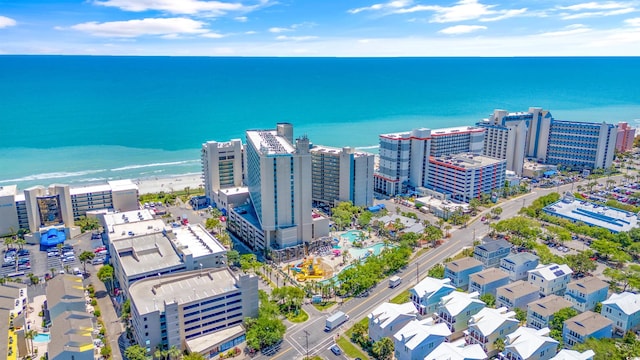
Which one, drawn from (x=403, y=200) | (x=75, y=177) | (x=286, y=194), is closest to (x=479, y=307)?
(x=286, y=194)

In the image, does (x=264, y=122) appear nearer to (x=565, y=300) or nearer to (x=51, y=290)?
(x=51, y=290)

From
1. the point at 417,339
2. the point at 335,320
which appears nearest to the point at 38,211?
the point at 335,320

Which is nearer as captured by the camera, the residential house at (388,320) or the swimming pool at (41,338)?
the residential house at (388,320)

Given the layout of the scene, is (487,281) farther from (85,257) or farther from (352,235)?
(85,257)

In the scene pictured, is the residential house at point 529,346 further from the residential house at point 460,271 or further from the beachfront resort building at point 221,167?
the beachfront resort building at point 221,167

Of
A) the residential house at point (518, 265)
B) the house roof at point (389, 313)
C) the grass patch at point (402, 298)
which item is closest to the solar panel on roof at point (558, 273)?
the residential house at point (518, 265)

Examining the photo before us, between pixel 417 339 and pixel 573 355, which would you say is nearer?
pixel 573 355
